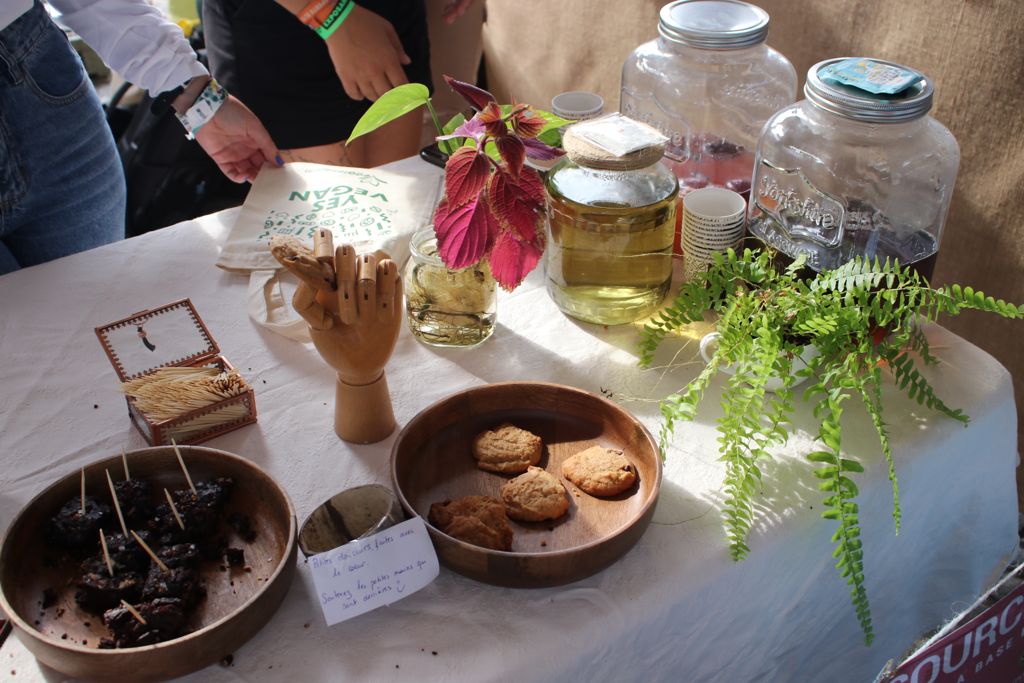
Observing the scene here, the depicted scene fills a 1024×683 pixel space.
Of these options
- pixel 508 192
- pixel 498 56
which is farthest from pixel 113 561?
pixel 498 56

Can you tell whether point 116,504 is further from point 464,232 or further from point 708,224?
point 708,224

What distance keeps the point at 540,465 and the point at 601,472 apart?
3.2 inches

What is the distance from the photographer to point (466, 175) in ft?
3.12

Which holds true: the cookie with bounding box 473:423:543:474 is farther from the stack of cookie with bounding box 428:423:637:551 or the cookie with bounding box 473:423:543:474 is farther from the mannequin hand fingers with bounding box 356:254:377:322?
the mannequin hand fingers with bounding box 356:254:377:322

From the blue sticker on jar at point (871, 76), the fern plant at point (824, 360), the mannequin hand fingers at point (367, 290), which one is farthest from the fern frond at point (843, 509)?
the mannequin hand fingers at point (367, 290)

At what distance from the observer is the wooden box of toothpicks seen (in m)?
0.93

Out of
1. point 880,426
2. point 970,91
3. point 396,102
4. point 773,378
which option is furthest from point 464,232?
point 970,91

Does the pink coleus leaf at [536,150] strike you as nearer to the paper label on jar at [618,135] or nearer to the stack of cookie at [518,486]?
the paper label on jar at [618,135]

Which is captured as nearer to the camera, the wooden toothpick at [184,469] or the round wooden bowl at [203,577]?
the round wooden bowl at [203,577]

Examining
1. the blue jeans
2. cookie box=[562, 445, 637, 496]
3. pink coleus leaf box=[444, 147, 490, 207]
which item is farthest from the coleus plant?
the blue jeans

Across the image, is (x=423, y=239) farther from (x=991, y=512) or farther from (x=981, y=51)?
(x=981, y=51)

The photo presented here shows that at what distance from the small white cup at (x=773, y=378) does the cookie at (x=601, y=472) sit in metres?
0.17

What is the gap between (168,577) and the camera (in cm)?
74

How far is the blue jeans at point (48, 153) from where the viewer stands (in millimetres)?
1212
